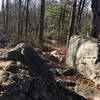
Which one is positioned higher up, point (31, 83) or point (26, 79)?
point (26, 79)

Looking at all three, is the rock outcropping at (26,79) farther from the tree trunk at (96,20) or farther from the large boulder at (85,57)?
the tree trunk at (96,20)

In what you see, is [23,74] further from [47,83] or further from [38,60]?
[38,60]

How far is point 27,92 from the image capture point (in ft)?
21.5

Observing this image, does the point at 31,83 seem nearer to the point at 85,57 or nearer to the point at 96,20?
the point at 85,57

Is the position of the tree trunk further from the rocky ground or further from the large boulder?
the rocky ground

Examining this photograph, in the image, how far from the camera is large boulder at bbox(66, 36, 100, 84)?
34.2ft

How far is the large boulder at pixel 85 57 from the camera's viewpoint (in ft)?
34.2

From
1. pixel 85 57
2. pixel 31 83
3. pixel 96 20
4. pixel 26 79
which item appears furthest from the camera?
pixel 96 20

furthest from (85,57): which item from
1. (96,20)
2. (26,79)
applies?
(26,79)

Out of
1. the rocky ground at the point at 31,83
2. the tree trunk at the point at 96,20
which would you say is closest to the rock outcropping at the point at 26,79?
the rocky ground at the point at 31,83

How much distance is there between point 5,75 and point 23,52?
2.25 meters

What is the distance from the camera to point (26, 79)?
265 inches

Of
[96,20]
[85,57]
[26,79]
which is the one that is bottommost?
[85,57]

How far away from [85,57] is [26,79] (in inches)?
206
